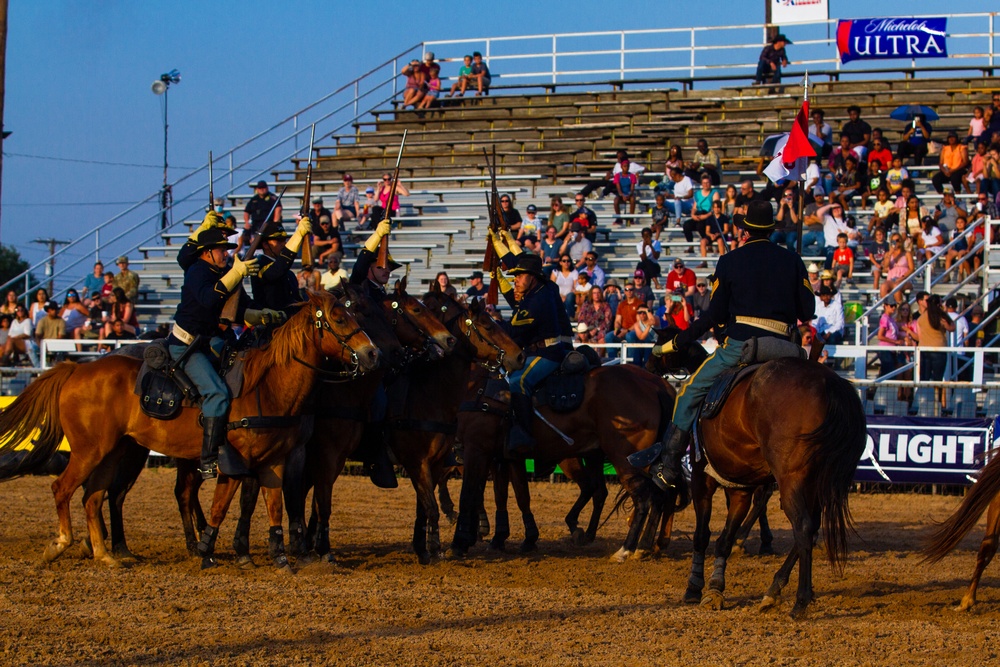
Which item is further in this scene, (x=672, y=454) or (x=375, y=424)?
(x=375, y=424)

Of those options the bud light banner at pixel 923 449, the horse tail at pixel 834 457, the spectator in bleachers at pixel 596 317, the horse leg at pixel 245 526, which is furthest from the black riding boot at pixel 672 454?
the spectator in bleachers at pixel 596 317

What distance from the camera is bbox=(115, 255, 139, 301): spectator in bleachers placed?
79.9ft

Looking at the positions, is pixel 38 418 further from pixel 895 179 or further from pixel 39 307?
pixel 895 179

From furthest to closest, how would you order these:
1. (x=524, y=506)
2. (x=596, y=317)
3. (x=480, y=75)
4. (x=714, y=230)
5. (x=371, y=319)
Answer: (x=480, y=75), (x=714, y=230), (x=596, y=317), (x=524, y=506), (x=371, y=319)

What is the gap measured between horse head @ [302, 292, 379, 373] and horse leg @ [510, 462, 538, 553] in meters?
2.88

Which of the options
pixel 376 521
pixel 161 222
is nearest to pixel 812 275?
pixel 376 521

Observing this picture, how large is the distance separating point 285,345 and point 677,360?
3.57 meters

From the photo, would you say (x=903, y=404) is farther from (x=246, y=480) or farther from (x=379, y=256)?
(x=246, y=480)

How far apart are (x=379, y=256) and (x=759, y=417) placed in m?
5.42

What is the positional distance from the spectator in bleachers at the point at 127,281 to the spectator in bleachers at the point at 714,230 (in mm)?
11415

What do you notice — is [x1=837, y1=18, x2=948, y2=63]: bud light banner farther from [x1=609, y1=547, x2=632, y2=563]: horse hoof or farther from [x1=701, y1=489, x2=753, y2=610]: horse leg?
[x1=701, y1=489, x2=753, y2=610]: horse leg

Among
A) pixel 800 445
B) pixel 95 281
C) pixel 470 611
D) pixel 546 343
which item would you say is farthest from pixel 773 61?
pixel 470 611

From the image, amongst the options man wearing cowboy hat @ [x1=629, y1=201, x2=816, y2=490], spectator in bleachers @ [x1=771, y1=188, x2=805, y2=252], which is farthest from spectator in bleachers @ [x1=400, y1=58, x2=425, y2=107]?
man wearing cowboy hat @ [x1=629, y1=201, x2=816, y2=490]

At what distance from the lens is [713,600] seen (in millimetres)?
8789
